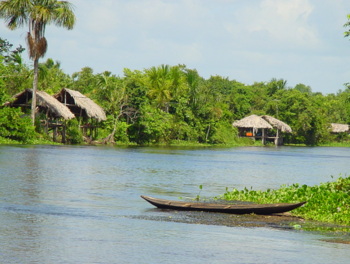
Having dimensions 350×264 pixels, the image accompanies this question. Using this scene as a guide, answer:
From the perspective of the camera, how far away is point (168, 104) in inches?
2810

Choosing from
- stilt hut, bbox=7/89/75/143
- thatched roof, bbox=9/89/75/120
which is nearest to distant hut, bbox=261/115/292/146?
stilt hut, bbox=7/89/75/143

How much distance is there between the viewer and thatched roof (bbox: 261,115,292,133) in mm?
88562

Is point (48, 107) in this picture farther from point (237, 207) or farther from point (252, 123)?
point (252, 123)

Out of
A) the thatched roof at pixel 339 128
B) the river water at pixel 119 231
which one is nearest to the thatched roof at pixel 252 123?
the thatched roof at pixel 339 128

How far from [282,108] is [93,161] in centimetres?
6007

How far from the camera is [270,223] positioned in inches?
639

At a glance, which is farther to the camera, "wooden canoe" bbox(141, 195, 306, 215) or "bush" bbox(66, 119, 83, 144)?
"bush" bbox(66, 119, 83, 144)

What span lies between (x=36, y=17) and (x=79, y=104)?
8.01m

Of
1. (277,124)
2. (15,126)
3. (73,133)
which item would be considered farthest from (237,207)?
(277,124)

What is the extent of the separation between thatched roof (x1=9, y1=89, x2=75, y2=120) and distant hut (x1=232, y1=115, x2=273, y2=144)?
36.2 m

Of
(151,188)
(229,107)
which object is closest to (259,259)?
(151,188)

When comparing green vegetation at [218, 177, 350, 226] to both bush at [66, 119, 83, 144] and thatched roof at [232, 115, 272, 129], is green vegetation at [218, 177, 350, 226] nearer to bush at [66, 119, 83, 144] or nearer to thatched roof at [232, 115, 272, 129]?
bush at [66, 119, 83, 144]

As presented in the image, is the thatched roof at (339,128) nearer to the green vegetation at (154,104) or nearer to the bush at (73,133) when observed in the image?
the green vegetation at (154,104)

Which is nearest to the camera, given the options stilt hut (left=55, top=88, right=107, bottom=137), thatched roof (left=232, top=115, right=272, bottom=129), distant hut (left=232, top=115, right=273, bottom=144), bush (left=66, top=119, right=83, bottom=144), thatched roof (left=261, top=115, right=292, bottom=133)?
stilt hut (left=55, top=88, right=107, bottom=137)
